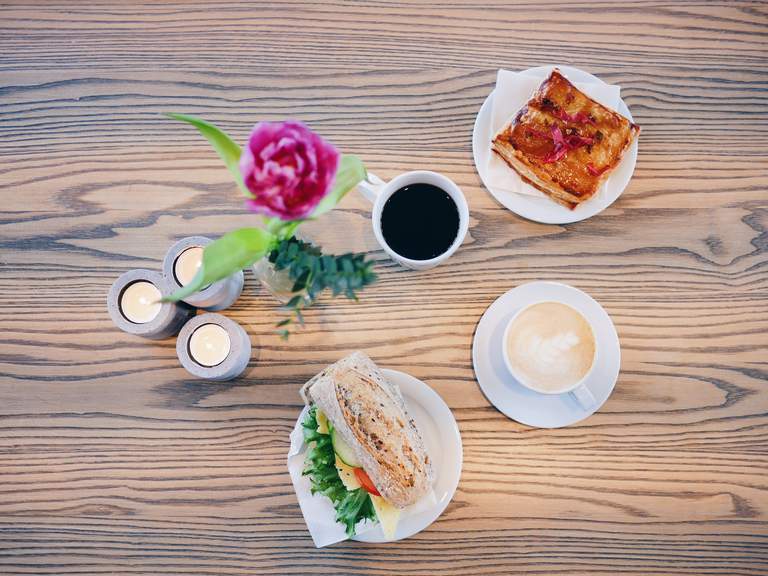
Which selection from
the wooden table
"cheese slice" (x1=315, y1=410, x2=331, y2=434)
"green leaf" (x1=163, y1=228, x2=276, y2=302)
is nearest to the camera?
"green leaf" (x1=163, y1=228, x2=276, y2=302)

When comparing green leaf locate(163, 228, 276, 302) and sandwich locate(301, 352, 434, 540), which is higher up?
green leaf locate(163, 228, 276, 302)

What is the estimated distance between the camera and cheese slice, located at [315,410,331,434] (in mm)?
1067

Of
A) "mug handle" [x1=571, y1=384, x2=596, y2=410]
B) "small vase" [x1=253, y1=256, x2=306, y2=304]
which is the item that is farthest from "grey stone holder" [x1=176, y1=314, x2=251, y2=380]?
"mug handle" [x1=571, y1=384, x2=596, y2=410]

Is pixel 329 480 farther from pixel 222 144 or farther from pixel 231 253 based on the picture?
pixel 222 144

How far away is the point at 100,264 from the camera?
120 cm

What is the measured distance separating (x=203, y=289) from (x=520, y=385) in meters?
0.64

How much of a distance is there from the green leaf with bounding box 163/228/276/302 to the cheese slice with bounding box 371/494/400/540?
521 mm

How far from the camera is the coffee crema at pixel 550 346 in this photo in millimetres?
1053

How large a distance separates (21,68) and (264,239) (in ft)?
2.87

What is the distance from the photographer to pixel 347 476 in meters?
1.05

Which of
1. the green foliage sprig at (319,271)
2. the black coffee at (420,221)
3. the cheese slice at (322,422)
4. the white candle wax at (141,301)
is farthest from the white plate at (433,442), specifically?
the white candle wax at (141,301)

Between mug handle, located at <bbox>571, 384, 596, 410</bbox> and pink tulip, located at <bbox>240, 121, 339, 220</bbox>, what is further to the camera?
mug handle, located at <bbox>571, 384, 596, 410</bbox>

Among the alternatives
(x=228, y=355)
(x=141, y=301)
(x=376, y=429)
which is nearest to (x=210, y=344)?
(x=228, y=355)

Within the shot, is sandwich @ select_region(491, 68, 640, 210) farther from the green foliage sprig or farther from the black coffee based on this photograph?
the green foliage sprig
